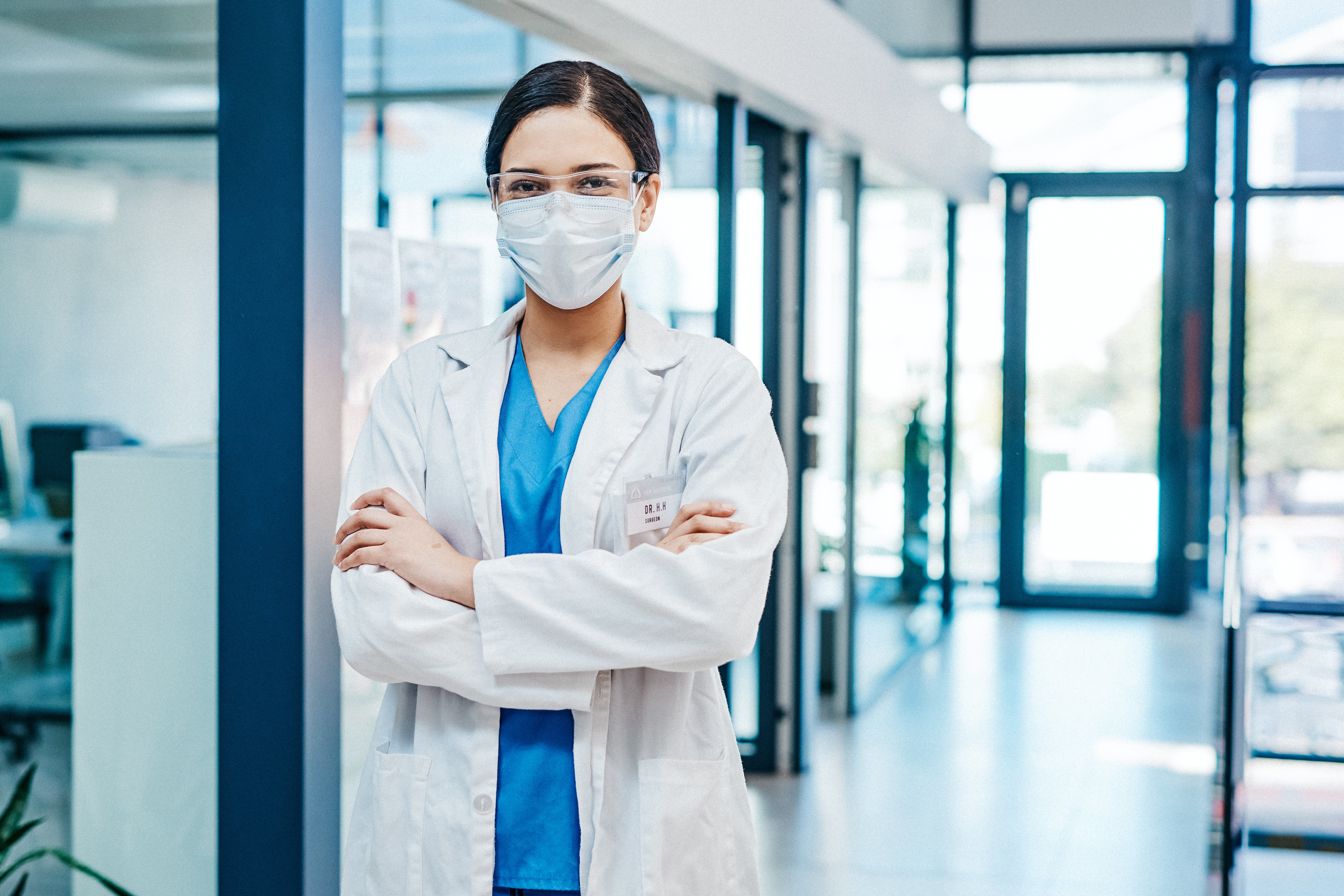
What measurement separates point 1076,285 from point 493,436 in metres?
7.34

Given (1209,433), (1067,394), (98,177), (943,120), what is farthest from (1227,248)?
(1067,394)

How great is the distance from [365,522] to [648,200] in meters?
0.52

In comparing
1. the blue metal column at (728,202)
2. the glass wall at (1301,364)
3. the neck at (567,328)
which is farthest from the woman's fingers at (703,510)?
the blue metal column at (728,202)

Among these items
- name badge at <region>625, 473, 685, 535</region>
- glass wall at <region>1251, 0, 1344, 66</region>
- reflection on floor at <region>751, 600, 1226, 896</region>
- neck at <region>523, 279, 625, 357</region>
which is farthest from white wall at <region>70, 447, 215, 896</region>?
glass wall at <region>1251, 0, 1344, 66</region>

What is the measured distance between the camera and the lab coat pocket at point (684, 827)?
1.46 meters

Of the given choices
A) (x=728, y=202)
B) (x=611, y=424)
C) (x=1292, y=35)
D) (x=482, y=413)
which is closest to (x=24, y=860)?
(x=482, y=413)

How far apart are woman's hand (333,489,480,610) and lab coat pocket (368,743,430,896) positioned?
209 millimetres

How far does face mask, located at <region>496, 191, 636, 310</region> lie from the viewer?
150 cm

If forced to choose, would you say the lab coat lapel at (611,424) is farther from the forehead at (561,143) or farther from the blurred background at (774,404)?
the blurred background at (774,404)

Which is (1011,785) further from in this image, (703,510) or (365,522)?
(365,522)

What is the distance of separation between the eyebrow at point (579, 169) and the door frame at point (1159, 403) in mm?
7123

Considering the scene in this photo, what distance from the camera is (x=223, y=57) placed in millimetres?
2199

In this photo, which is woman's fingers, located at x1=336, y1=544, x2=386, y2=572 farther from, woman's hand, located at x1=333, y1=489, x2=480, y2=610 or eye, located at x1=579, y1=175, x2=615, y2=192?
eye, located at x1=579, y1=175, x2=615, y2=192

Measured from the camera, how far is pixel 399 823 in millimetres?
1480
